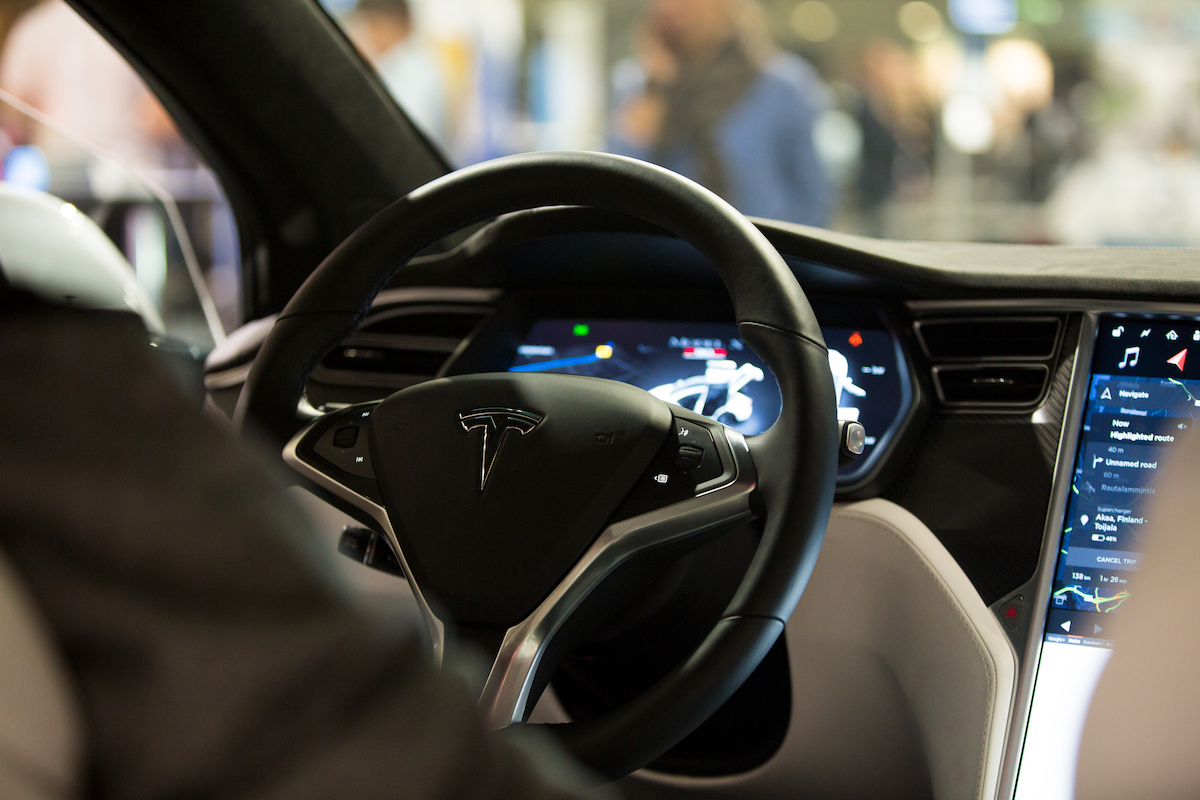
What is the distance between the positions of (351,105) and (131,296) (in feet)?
1.38

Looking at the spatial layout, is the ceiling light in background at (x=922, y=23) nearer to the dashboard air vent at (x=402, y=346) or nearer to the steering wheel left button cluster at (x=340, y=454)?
the dashboard air vent at (x=402, y=346)

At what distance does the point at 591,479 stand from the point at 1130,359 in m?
0.66

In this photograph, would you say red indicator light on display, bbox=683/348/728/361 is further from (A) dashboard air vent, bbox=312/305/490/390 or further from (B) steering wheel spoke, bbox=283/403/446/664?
(B) steering wheel spoke, bbox=283/403/446/664

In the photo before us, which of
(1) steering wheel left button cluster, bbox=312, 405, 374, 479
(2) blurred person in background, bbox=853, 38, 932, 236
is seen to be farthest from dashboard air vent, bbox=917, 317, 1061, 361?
(2) blurred person in background, bbox=853, 38, 932, 236

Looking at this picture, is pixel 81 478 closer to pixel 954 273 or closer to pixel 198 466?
pixel 198 466

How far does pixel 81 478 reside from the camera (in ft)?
0.99

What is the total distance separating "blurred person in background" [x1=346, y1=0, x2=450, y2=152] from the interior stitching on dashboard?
1.29 m

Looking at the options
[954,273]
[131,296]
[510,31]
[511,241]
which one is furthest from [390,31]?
[510,31]

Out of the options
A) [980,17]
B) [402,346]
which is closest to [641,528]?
[402,346]

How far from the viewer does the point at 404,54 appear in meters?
2.74

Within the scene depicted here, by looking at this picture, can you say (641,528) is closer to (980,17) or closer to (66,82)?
(66,82)

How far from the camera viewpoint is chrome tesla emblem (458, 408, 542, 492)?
0.88m

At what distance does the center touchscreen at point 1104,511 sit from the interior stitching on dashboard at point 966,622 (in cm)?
6

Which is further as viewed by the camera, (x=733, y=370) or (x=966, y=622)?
(x=733, y=370)
